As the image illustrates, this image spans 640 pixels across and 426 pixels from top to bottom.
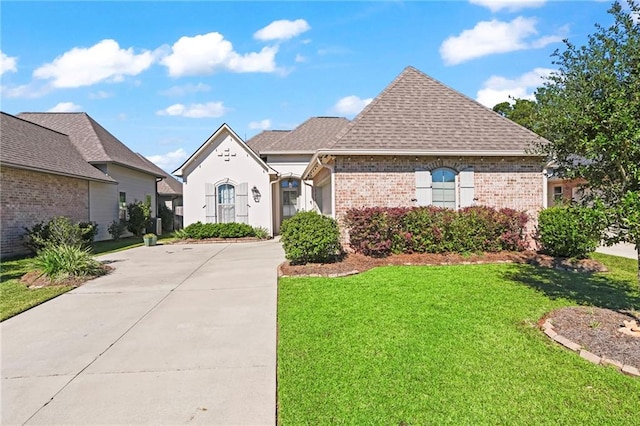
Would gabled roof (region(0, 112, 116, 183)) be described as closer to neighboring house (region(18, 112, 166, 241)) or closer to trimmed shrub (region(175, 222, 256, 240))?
neighboring house (region(18, 112, 166, 241))

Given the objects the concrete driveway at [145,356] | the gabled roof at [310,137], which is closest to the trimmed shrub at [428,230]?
the concrete driveway at [145,356]

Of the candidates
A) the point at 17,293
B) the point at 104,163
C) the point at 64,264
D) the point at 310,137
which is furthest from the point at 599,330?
the point at 104,163

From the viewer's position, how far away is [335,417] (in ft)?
10.00

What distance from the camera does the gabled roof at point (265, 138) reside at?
25941mm

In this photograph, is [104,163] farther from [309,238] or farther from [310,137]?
[309,238]

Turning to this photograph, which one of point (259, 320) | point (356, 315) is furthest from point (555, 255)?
point (259, 320)

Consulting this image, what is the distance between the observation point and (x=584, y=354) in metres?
4.08

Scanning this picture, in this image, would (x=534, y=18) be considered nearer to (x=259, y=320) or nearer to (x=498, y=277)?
(x=498, y=277)

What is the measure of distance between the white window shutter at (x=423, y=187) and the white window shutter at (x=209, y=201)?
37.2ft

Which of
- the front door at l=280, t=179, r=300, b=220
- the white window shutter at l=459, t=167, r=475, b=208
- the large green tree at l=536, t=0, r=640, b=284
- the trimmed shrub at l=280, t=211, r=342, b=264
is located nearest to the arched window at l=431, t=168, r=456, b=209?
the white window shutter at l=459, t=167, r=475, b=208

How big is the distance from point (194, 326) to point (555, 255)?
9737 millimetres

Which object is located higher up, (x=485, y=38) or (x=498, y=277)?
(x=485, y=38)

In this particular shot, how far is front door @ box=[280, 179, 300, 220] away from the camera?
22500mm

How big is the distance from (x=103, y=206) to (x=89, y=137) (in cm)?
427
